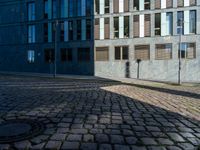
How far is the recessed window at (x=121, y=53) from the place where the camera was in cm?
3469

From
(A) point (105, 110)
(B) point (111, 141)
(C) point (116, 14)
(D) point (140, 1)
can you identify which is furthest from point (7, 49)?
(B) point (111, 141)

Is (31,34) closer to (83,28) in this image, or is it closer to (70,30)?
(70,30)

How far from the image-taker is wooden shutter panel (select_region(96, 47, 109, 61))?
3578 centimetres

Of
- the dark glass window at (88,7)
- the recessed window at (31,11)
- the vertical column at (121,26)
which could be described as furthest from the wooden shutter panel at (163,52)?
the recessed window at (31,11)

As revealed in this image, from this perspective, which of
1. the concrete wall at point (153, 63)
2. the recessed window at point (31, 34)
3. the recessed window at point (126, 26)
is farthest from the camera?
the recessed window at point (31, 34)

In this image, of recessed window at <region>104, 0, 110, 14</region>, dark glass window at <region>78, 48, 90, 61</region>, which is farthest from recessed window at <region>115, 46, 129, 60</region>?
recessed window at <region>104, 0, 110, 14</region>

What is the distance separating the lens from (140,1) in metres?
34.4

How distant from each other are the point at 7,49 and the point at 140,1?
24.2 metres

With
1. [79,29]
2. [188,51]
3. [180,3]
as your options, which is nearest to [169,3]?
[180,3]

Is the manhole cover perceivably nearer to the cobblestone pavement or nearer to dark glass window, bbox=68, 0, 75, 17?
the cobblestone pavement

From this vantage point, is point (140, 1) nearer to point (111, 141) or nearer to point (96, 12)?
point (96, 12)

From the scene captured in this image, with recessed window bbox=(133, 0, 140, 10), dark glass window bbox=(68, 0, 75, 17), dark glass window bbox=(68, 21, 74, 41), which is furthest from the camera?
dark glass window bbox=(68, 0, 75, 17)

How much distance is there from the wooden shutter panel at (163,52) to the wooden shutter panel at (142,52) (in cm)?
125

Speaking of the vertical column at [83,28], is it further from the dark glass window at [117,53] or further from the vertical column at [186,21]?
the vertical column at [186,21]
